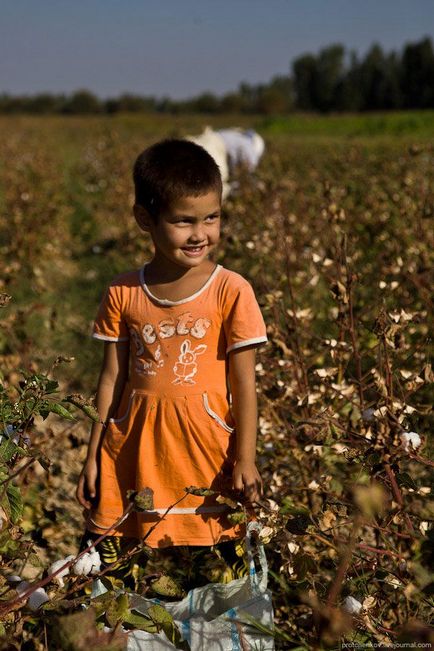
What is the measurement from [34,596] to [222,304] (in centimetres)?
77

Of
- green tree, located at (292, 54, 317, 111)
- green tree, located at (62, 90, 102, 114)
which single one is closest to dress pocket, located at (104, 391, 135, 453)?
green tree, located at (292, 54, 317, 111)

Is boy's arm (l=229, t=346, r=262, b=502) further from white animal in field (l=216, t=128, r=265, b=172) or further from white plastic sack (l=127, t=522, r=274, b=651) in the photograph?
white animal in field (l=216, t=128, r=265, b=172)

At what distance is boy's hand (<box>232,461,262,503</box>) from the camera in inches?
71.7

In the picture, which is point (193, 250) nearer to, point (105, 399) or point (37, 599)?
point (105, 399)

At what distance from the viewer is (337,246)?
2.22 m


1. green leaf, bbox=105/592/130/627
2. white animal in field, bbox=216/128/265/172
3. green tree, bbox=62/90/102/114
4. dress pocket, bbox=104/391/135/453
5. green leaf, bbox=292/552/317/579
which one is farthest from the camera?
green tree, bbox=62/90/102/114

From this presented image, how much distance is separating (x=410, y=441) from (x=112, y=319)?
0.80 m

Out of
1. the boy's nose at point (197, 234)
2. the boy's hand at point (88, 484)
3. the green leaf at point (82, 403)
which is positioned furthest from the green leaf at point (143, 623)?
the boy's nose at point (197, 234)

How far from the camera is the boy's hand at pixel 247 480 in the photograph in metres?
1.82

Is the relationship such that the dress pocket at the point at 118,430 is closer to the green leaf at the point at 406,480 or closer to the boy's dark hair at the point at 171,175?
the boy's dark hair at the point at 171,175

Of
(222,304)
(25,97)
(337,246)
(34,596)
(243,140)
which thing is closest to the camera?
(34,596)

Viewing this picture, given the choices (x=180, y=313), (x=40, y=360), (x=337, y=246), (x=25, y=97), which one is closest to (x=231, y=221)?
(x=40, y=360)

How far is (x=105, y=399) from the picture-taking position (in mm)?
2037

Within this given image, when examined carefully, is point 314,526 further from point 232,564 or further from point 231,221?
point 231,221
